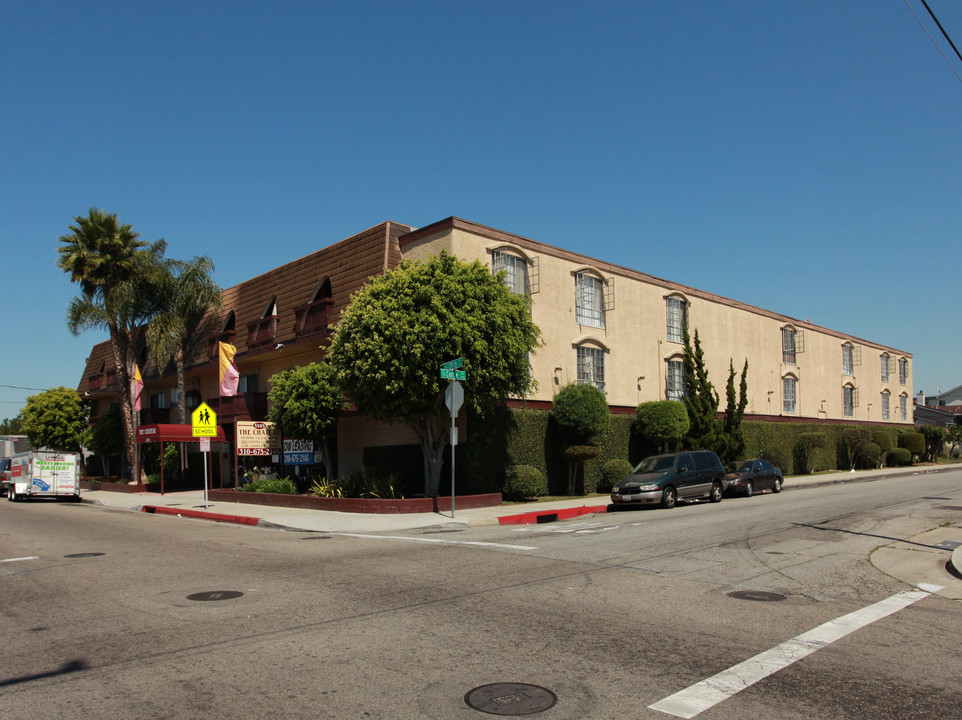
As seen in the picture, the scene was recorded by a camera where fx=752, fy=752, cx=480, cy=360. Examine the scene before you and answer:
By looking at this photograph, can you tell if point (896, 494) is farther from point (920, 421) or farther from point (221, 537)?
point (920, 421)

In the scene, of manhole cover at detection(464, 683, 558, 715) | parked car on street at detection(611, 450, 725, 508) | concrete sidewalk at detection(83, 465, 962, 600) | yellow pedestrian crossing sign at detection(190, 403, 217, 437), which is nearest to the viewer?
manhole cover at detection(464, 683, 558, 715)

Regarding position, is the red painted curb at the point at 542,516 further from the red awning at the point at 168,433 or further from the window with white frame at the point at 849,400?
the window with white frame at the point at 849,400

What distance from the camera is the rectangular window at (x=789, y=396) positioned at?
138ft

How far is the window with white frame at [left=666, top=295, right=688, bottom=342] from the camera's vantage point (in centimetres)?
3394

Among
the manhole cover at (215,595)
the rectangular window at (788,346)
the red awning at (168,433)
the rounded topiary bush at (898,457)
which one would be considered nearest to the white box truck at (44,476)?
the red awning at (168,433)

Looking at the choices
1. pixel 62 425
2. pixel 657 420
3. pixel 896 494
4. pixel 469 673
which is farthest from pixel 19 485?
pixel 896 494

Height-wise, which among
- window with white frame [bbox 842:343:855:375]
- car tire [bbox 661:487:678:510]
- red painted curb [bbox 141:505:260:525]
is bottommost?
red painted curb [bbox 141:505:260:525]

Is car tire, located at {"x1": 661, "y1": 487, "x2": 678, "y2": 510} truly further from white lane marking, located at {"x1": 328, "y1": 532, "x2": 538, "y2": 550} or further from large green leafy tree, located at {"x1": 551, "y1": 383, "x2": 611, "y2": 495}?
white lane marking, located at {"x1": 328, "y1": 532, "x2": 538, "y2": 550}

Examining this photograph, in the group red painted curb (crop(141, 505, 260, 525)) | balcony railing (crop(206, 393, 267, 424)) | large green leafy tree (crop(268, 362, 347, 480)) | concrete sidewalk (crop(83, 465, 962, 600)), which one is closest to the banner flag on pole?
balcony railing (crop(206, 393, 267, 424))

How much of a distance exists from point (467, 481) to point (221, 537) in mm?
8822

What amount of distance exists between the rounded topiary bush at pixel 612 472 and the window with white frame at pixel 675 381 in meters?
7.39

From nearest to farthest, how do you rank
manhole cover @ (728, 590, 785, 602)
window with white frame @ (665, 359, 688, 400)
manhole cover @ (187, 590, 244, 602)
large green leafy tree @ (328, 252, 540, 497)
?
manhole cover @ (728, 590, 785, 602), manhole cover @ (187, 590, 244, 602), large green leafy tree @ (328, 252, 540, 497), window with white frame @ (665, 359, 688, 400)

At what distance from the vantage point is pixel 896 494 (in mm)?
24266

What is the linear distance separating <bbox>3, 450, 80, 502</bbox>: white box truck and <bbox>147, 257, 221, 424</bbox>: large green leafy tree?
5206 mm
